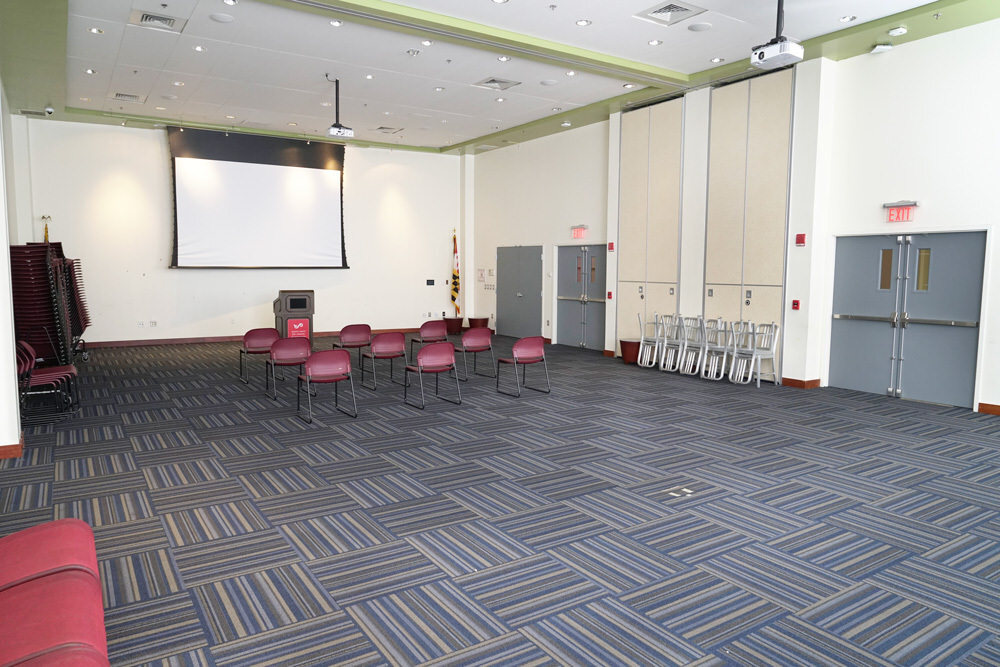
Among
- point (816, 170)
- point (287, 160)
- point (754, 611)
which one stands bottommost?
point (754, 611)

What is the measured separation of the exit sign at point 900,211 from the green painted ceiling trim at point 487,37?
338 centimetres

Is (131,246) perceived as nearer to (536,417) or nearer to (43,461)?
(43,461)

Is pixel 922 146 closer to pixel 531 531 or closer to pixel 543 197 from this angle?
pixel 531 531

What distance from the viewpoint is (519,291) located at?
1428cm

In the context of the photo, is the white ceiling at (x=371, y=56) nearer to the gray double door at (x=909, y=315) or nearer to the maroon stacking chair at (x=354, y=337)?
the gray double door at (x=909, y=315)

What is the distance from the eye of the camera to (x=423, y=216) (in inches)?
611

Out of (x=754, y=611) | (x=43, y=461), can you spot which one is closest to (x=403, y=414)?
(x=43, y=461)

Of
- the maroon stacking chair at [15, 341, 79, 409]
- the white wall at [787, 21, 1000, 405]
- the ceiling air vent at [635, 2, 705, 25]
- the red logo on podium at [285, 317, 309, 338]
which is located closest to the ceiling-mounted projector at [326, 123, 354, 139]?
the red logo on podium at [285, 317, 309, 338]

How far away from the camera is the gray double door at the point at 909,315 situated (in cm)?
724

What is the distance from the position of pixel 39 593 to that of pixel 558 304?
11.6 metres

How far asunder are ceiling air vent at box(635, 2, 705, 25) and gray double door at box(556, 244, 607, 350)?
17.0 feet

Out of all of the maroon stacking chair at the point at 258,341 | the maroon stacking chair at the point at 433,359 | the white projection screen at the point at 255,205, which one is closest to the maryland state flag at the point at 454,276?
the white projection screen at the point at 255,205

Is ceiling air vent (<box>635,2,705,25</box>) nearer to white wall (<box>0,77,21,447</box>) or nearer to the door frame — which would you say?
the door frame

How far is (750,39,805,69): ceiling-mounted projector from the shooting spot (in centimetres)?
618
